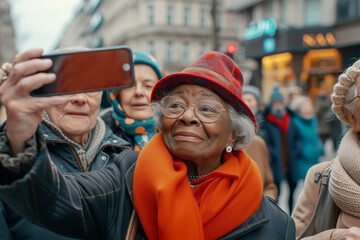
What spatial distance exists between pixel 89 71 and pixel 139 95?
66.4 inches

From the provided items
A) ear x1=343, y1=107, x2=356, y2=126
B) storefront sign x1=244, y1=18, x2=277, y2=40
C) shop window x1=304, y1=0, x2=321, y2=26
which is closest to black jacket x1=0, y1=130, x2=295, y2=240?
ear x1=343, y1=107, x2=356, y2=126

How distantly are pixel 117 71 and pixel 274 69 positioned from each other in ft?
73.3

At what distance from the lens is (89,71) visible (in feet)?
4.19

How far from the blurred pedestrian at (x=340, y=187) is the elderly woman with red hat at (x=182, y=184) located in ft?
1.10

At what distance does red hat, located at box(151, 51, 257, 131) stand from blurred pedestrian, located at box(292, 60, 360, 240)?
582mm

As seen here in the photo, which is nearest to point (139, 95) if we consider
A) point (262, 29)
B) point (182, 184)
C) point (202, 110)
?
point (202, 110)

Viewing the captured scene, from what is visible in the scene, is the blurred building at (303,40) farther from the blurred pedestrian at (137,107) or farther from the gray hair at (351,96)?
the gray hair at (351,96)

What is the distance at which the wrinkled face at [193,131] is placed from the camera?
6.24 ft

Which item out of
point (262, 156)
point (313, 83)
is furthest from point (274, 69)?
point (262, 156)

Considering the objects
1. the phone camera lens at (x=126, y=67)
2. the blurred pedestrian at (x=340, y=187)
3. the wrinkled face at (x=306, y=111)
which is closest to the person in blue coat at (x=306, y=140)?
the wrinkled face at (x=306, y=111)

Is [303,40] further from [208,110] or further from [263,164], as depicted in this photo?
[208,110]

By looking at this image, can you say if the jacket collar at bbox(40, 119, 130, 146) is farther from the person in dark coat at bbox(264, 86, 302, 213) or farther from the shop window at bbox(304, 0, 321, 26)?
the shop window at bbox(304, 0, 321, 26)

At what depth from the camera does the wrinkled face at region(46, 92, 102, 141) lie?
7.46 feet

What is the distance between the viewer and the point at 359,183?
6.70 ft
